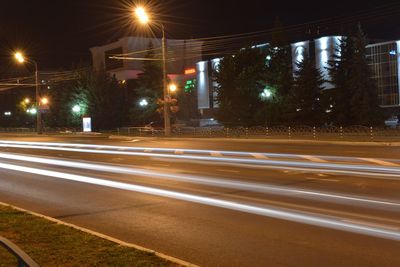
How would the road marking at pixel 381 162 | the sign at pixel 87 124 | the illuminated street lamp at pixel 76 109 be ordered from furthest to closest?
the illuminated street lamp at pixel 76 109
the sign at pixel 87 124
the road marking at pixel 381 162

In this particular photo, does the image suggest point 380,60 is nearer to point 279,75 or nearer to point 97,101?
point 279,75

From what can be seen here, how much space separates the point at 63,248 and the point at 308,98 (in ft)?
139

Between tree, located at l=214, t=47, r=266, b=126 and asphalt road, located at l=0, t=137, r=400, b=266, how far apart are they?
1295 inches

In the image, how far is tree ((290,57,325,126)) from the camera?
47.4 metres

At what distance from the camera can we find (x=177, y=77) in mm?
100562

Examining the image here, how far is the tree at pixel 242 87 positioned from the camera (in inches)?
2117

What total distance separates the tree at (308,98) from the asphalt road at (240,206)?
26.8 meters

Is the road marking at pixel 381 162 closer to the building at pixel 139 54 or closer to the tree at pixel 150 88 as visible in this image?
the tree at pixel 150 88

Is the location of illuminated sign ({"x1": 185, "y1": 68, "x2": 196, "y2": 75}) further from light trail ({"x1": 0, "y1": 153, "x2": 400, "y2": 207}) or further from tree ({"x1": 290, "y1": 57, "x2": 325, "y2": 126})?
light trail ({"x1": 0, "y1": 153, "x2": 400, "y2": 207})

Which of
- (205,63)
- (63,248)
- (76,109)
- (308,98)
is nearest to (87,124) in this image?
(76,109)

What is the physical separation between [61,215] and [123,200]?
6.55ft

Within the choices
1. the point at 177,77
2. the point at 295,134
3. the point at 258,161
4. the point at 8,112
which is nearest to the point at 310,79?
the point at 295,134

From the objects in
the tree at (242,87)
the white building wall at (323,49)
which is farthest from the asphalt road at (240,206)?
the white building wall at (323,49)

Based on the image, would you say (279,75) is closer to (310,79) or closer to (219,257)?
(310,79)
